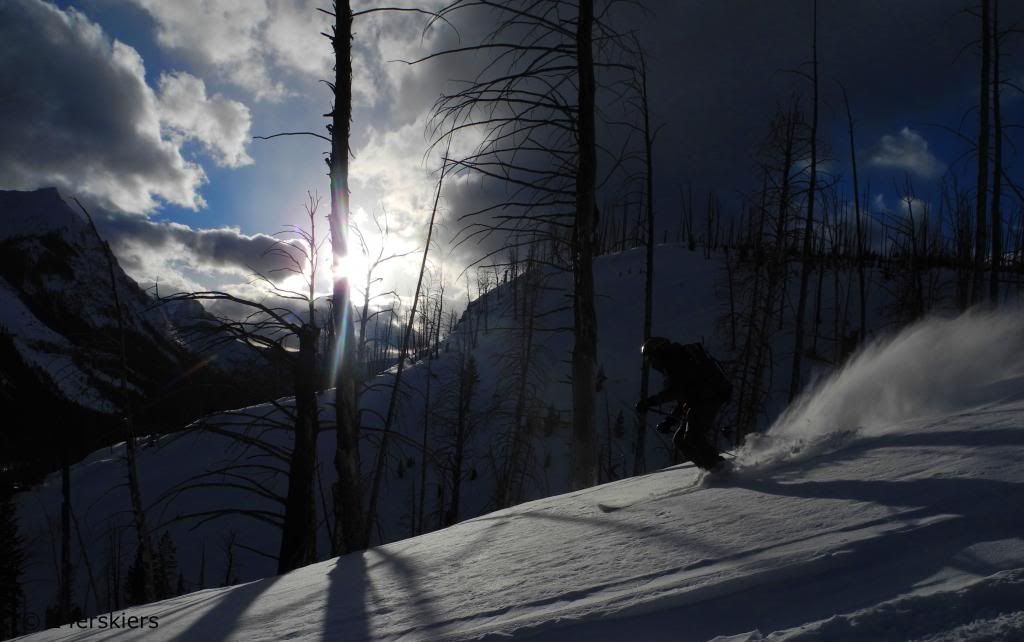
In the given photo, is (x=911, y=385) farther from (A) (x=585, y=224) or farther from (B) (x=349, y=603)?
(B) (x=349, y=603)

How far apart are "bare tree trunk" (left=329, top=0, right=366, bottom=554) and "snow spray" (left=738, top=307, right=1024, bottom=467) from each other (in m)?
5.10

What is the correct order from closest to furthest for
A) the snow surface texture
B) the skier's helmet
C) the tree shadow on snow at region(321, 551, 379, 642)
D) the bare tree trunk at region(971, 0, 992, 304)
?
the snow surface texture
the tree shadow on snow at region(321, 551, 379, 642)
the skier's helmet
the bare tree trunk at region(971, 0, 992, 304)

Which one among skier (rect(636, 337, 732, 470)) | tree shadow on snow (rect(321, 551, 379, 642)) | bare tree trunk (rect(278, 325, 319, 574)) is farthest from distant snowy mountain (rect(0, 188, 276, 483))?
skier (rect(636, 337, 732, 470))

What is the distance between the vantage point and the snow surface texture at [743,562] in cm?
184

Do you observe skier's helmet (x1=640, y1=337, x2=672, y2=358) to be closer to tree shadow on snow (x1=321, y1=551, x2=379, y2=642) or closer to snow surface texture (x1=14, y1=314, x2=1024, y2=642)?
snow surface texture (x1=14, y1=314, x2=1024, y2=642)

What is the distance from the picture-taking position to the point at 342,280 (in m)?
7.54

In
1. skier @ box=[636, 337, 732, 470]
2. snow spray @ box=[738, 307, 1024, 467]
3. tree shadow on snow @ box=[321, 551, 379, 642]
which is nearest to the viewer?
tree shadow on snow @ box=[321, 551, 379, 642]

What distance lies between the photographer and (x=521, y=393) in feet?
68.0

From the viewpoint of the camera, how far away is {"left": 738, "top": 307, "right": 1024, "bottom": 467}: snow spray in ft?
16.0

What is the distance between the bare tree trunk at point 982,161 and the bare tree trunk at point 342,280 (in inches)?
580

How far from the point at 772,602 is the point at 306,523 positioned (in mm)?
7296

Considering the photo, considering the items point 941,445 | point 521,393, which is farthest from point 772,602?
point 521,393

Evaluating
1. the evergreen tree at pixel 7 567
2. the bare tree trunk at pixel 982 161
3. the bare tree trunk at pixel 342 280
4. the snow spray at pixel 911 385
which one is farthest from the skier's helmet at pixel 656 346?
the evergreen tree at pixel 7 567

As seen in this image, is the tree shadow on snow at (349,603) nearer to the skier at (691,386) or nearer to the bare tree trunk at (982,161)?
the skier at (691,386)
